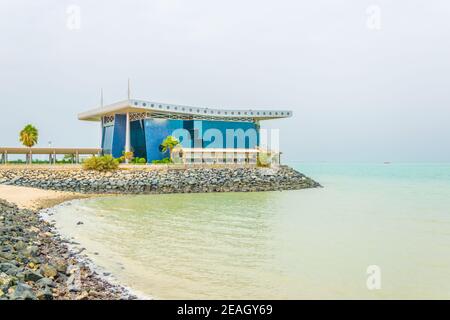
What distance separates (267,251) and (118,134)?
40447mm

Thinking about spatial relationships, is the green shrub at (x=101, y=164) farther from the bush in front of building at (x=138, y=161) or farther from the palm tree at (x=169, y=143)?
the palm tree at (x=169, y=143)

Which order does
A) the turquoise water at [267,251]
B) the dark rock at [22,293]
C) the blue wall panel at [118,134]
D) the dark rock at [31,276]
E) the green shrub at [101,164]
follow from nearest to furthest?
the dark rock at [22,293] < the dark rock at [31,276] < the turquoise water at [267,251] < the green shrub at [101,164] < the blue wall panel at [118,134]

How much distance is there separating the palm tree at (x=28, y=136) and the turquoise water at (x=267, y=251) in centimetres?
2775

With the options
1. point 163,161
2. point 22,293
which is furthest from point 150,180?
point 22,293

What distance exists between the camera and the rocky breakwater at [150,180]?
34438mm

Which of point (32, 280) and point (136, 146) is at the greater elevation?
point (136, 146)

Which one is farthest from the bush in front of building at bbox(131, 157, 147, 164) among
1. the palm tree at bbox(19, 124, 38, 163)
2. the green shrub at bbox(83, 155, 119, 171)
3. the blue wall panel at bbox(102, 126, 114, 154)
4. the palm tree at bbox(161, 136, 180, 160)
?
the palm tree at bbox(19, 124, 38, 163)

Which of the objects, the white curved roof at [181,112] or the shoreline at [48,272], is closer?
the shoreline at [48,272]

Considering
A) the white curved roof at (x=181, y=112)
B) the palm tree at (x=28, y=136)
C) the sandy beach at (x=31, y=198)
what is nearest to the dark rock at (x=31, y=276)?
the sandy beach at (x=31, y=198)

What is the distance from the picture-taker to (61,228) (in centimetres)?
1509

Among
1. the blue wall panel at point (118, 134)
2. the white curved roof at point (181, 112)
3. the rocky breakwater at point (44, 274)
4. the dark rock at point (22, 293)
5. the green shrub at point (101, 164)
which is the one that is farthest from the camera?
the blue wall panel at point (118, 134)

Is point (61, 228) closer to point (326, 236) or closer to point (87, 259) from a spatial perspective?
point (87, 259)
